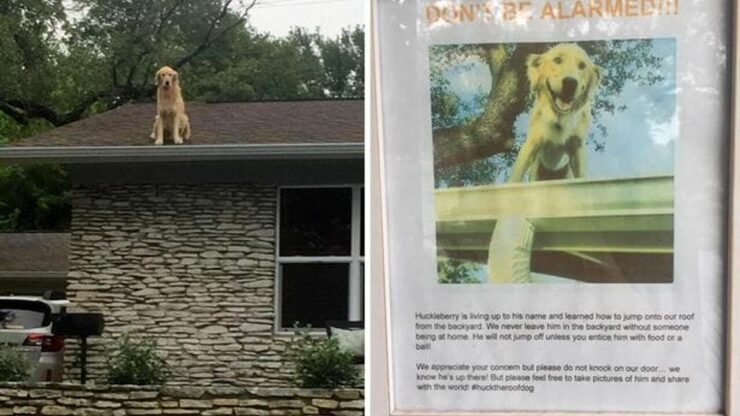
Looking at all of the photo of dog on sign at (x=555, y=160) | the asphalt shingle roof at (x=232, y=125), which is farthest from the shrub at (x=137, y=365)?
the photo of dog on sign at (x=555, y=160)

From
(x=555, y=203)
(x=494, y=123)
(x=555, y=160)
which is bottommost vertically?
(x=555, y=203)

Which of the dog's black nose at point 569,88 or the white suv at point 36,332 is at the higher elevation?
the dog's black nose at point 569,88

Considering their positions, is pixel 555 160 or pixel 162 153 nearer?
pixel 555 160

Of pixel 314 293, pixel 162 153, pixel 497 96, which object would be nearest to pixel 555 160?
pixel 497 96

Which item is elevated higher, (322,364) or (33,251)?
(33,251)

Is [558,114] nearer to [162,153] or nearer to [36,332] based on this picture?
[162,153]

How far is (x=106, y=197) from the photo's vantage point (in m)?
10.7

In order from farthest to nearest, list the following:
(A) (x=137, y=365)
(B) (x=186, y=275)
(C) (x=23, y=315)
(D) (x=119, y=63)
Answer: (D) (x=119, y=63) → (C) (x=23, y=315) → (B) (x=186, y=275) → (A) (x=137, y=365)

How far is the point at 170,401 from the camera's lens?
9891 mm

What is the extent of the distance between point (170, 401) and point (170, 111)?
2646 mm

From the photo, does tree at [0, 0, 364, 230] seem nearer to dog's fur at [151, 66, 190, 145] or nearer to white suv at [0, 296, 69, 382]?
dog's fur at [151, 66, 190, 145]

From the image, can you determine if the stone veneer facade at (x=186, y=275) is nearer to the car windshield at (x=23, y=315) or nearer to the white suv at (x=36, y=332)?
the white suv at (x=36, y=332)

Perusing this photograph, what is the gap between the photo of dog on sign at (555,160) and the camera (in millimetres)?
3729

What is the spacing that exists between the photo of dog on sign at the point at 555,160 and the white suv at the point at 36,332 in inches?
285
